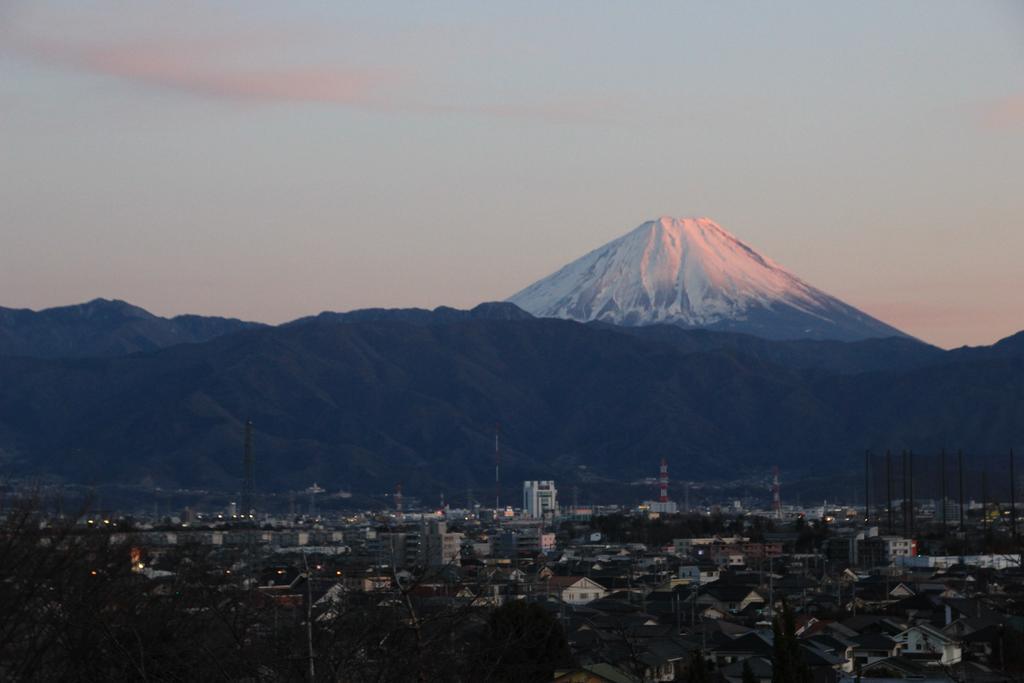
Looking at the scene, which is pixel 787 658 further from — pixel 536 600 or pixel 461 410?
pixel 461 410

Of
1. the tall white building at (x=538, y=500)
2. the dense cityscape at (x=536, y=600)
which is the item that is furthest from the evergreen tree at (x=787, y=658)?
the tall white building at (x=538, y=500)

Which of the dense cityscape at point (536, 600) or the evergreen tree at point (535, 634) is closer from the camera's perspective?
the dense cityscape at point (536, 600)

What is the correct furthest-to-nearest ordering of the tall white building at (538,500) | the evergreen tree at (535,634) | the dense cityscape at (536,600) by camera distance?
the tall white building at (538,500) → the evergreen tree at (535,634) → the dense cityscape at (536,600)

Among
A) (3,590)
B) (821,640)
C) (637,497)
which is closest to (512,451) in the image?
(637,497)

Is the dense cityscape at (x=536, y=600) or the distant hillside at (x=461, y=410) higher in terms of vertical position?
the distant hillside at (x=461, y=410)

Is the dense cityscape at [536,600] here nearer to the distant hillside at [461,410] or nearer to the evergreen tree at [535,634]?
the evergreen tree at [535,634]

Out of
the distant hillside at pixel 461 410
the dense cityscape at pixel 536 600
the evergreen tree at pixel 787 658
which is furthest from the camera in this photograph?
the distant hillside at pixel 461 410

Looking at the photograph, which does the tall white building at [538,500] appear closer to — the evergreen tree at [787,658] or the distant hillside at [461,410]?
the distant hillside at [461,410]

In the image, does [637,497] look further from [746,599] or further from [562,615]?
[562,615]
